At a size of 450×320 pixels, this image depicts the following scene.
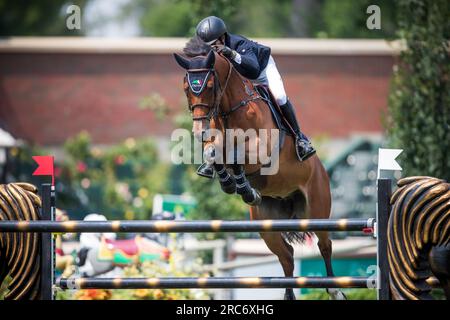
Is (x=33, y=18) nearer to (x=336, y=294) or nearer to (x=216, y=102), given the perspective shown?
(x=336, y=294)

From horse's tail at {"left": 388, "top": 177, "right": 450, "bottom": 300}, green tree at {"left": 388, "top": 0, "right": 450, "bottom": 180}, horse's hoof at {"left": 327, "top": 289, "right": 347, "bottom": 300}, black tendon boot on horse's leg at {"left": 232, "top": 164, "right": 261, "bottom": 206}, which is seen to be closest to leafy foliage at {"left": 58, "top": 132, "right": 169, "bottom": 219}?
green tree at {"left": 388, "top": 0, "right": 450, "bottom": 180}

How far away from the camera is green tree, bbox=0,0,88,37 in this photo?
29.3 meters

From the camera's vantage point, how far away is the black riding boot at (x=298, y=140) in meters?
6.77

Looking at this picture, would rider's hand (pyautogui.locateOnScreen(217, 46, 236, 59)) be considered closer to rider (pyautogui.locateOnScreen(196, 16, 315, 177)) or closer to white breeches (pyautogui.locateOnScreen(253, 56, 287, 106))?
rider (pyautogui.locateOnScreen(196, 16, 315, 177))

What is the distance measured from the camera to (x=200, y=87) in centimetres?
588

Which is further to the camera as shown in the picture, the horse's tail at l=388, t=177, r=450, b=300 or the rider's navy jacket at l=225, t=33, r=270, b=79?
the rider's navy jacket at l=225, t=33, r=270, b=79

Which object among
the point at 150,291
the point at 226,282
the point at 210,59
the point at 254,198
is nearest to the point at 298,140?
the point at 254,198

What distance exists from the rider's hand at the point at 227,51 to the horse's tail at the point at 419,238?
1943 millimetres

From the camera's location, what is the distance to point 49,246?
509cm

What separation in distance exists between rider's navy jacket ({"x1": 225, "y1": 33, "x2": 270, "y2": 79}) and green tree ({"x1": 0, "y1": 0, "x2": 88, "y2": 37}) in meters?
23.0

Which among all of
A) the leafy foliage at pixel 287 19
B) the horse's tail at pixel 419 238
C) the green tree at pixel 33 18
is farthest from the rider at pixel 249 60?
the green tree at pixel 33 18

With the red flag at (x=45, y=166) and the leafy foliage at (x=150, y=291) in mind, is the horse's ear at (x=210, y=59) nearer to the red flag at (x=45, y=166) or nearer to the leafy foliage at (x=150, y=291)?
the red flag at (x=45, y=166)
